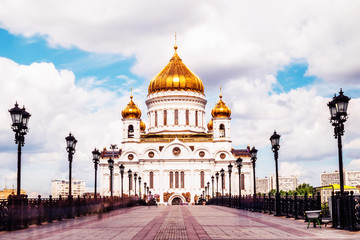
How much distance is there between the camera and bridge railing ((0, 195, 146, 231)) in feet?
54.5

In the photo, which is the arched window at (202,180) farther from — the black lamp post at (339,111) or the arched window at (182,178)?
the black lamp post at (339,111)

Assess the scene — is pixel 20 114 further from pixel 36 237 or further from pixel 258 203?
pixel 258 203

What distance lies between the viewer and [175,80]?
88.4 meters

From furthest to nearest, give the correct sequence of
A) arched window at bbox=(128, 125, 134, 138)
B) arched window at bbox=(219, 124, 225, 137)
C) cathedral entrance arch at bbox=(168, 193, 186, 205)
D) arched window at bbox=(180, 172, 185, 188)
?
arched window at bbox=(128, 125, 134, 138), arched window at bbox=(219, 124, 225, 137), arched window at bbox=(180, 172, 185, 188), cathedral entrance arch at bbox=(168, 193, 186, 205)

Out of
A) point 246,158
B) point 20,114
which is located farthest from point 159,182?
point 20,114

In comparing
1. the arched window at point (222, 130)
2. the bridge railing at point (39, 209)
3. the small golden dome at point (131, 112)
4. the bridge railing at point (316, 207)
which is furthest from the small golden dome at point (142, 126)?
the bridge railing at point (39, 209)

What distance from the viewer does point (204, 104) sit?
297 ft

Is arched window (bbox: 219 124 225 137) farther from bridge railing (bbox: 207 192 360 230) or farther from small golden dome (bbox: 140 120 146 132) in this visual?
bridge railing (bbox: 207 192 360 230)

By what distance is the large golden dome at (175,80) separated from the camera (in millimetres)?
88062

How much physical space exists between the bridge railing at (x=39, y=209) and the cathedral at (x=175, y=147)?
168 ft

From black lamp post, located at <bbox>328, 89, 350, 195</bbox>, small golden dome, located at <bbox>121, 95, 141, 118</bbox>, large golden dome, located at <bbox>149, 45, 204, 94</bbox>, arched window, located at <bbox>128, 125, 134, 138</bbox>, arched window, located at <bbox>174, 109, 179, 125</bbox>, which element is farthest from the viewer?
large golden dome, located at <bbox>149, 45, 204, 94</bbox>

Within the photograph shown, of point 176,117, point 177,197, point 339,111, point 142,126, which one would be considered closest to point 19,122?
point 339,111

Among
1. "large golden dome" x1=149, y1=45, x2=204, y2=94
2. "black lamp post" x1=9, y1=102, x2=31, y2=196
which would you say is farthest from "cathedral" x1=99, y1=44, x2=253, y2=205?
"black lamp post" x1=9, y1=102, x2=31, y2=196

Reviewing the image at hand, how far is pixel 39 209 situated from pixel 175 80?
69787 millimetres
